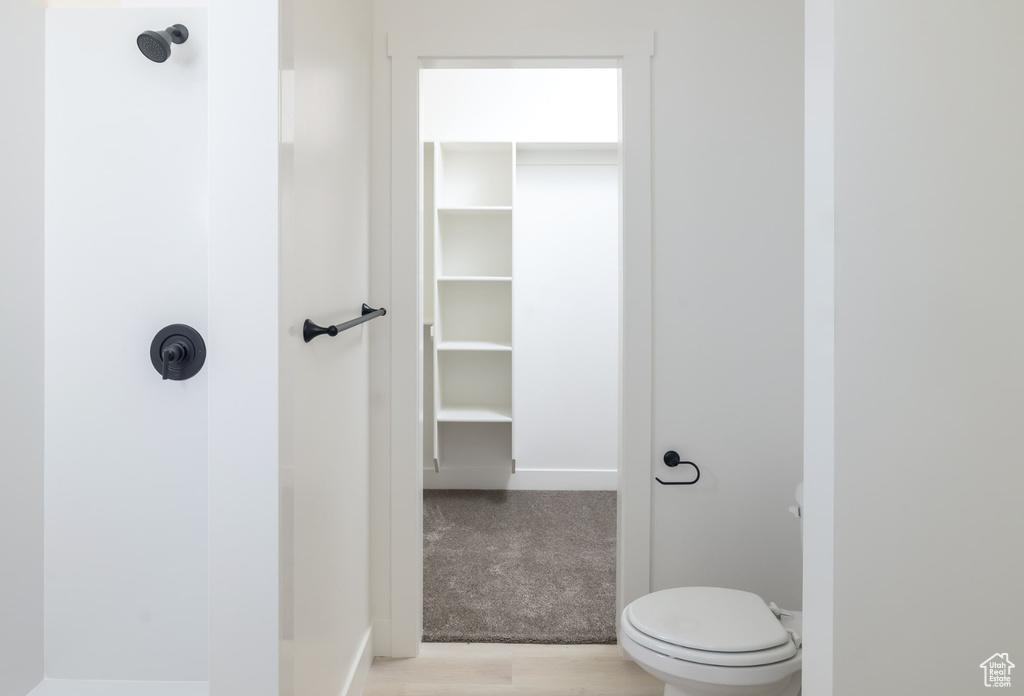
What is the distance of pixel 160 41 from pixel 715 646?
1.60 meters

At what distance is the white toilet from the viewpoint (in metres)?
1.42

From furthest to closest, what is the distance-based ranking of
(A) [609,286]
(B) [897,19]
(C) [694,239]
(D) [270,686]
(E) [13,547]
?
(A) [609,286], (C) [694,239], (E) [13,547], (D) [270,686], (B) [897,19]

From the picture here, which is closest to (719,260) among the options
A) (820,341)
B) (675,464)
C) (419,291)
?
(675,464)

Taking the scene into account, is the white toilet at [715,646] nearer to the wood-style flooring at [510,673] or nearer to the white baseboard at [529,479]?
the wood-style flooring at [510,673]

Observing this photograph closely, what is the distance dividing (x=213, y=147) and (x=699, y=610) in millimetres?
1473

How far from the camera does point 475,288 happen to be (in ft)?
12.1

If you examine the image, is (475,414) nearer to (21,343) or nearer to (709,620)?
(709,620)

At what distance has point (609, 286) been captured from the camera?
379cm

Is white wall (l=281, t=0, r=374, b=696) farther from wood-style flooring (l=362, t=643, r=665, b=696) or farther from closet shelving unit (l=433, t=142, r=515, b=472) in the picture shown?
closet shelving unit (l=433, t=142, r=515, b=472)

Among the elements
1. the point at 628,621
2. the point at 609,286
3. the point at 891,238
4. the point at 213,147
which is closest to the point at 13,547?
the point at 213,147

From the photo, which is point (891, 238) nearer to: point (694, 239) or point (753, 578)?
point (694, 239)

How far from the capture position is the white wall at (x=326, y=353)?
1.14m
